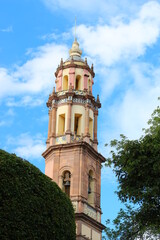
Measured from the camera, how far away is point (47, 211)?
17141 millimetres

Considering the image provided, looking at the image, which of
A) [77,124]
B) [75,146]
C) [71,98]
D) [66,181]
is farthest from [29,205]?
[77,124]

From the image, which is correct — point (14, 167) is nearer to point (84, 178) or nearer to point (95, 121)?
point (84, 178)

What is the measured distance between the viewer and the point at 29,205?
1614 cm

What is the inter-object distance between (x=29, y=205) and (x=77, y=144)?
1942 cm

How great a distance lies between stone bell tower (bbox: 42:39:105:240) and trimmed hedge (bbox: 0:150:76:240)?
50.0 ft

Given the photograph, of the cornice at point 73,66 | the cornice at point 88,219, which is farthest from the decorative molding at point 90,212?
the cornice at point 73,66

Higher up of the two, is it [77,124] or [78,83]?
[78,83]

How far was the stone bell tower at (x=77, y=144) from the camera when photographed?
3425 cm

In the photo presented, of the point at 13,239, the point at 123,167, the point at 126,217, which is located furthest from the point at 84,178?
the point at 13,239

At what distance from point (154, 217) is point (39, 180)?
5970 millimetres

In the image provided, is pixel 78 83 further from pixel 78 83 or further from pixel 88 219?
pixel 88 219

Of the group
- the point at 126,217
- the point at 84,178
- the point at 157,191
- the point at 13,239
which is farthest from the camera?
the point at 84,178

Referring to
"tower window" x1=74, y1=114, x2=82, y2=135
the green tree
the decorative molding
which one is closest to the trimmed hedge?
the green tree

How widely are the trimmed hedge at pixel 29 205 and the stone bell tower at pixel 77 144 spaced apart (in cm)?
1524
